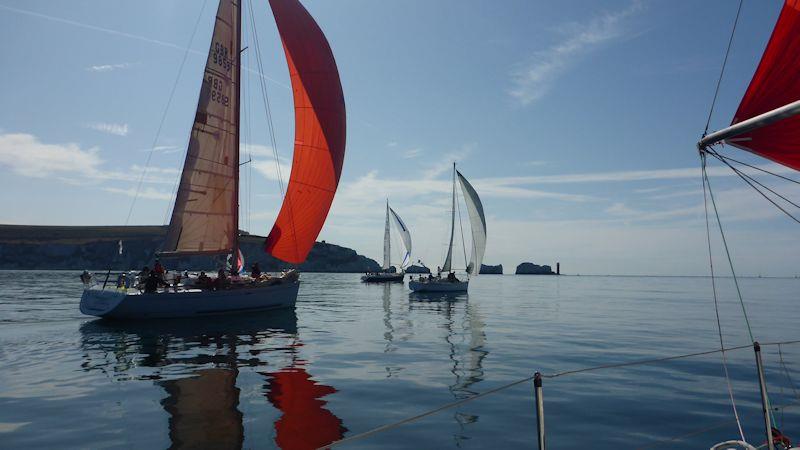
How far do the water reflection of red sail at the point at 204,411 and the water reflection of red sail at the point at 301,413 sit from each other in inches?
29.4

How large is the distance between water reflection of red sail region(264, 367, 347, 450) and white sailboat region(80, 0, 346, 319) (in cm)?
1301

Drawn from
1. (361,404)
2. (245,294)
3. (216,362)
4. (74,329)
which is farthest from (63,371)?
(245,294)

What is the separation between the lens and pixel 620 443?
331 inches

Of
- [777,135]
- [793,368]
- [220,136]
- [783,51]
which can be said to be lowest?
[793,368]

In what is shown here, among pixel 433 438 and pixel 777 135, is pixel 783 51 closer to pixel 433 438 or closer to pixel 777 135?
pixel 777 135

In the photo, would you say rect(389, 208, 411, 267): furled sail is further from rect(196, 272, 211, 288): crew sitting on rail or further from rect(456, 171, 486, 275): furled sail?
rect(196, 272, 211, 288): crew sitting on rail

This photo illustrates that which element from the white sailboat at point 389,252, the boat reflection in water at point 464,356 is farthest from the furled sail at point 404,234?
the boat reflection in water at point 464,356

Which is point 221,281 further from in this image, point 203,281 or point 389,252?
point 389,252

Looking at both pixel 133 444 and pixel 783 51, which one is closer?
pixel 783 51

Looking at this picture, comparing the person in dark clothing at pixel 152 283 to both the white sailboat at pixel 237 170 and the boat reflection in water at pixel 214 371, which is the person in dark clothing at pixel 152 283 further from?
the boat reflection in water at pixel 214 371

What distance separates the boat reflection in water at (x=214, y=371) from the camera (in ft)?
28.0

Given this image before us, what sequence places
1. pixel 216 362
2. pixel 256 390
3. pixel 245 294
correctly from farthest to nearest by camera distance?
pixel 245 294 < pixel 216 362 < pixel 256 390

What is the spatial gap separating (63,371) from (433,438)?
10545 mm

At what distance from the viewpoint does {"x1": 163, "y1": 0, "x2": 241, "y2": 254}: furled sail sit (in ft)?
83.1
